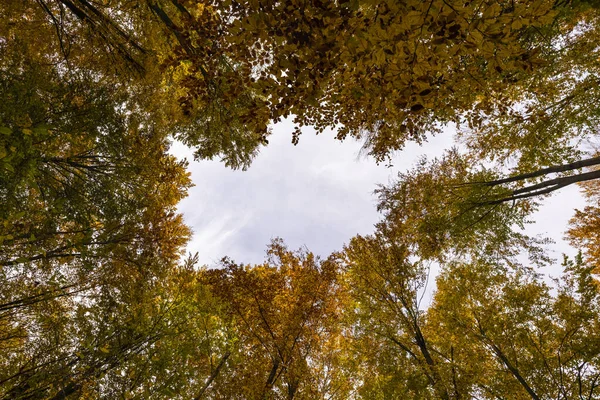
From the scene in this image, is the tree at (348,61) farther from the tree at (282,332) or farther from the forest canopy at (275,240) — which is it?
the tree at (282,332)

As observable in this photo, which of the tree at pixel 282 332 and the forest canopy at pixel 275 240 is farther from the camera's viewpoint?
the tree at pixel 282 332

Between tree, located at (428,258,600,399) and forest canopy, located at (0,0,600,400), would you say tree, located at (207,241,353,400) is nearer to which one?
forest canopy, located at (0,0,600,400)

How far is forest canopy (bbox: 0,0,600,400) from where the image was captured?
2.39 m

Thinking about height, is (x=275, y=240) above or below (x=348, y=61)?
above

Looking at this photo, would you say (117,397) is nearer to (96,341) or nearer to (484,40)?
(96,341)

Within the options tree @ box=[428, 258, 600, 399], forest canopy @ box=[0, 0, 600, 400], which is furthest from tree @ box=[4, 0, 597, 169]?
tree @ box=[428, 258, 600, 399]

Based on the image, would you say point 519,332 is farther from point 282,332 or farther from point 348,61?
point 348,61

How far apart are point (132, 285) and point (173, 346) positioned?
1691 mm

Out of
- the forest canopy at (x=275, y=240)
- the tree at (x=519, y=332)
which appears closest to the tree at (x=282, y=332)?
the forest canopy at (x=275, y=240)

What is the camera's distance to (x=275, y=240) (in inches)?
393

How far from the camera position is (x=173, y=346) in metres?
5.83

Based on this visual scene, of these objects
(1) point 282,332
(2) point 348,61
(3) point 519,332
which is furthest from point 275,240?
(2) point 348,61

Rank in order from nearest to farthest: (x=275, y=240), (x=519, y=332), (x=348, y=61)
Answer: (x=348, y=61) → (x=519, y=332) → (x=275, y=240)

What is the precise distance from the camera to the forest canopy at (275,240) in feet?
7.84
